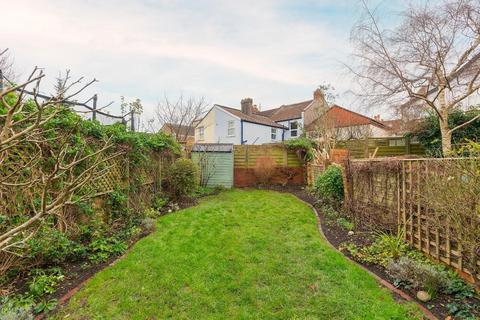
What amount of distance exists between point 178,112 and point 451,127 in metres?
18.2

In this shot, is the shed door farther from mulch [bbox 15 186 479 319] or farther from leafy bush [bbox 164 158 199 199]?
mulch [bbox 15 186 479 319]

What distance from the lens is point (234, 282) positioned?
152 inches

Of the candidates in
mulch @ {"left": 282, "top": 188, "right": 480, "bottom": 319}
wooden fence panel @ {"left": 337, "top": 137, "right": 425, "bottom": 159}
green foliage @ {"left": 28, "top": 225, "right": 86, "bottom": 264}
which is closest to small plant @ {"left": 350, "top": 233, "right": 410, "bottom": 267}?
mulch @ {"left": 282, "top": 188, "right": 480, "bottom": 319}

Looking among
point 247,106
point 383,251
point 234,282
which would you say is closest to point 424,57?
point 383,251

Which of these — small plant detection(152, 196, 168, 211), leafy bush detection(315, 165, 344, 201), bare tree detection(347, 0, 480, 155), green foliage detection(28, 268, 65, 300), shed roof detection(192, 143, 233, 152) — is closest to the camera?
green foliage detection(28, 268, 65, 300)

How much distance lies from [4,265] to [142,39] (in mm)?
6637

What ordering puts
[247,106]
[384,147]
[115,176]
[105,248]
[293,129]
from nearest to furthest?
[105,248]
[115,176]
[384,147]
[293,129]
[247,106]

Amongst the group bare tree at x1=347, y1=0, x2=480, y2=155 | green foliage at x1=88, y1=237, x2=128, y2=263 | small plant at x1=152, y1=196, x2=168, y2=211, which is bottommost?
green foliage at x1=88, y1=237, x2=128, y2=263

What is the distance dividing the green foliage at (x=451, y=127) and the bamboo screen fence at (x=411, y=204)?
5.95 meters

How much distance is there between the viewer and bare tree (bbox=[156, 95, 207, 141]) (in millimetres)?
20938

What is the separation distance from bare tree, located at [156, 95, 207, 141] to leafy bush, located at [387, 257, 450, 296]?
18436mm

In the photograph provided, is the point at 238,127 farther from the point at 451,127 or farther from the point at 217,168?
the point at 451,127

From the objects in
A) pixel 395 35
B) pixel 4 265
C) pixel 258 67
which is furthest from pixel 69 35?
pixel 395 35

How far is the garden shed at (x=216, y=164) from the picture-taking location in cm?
1243
